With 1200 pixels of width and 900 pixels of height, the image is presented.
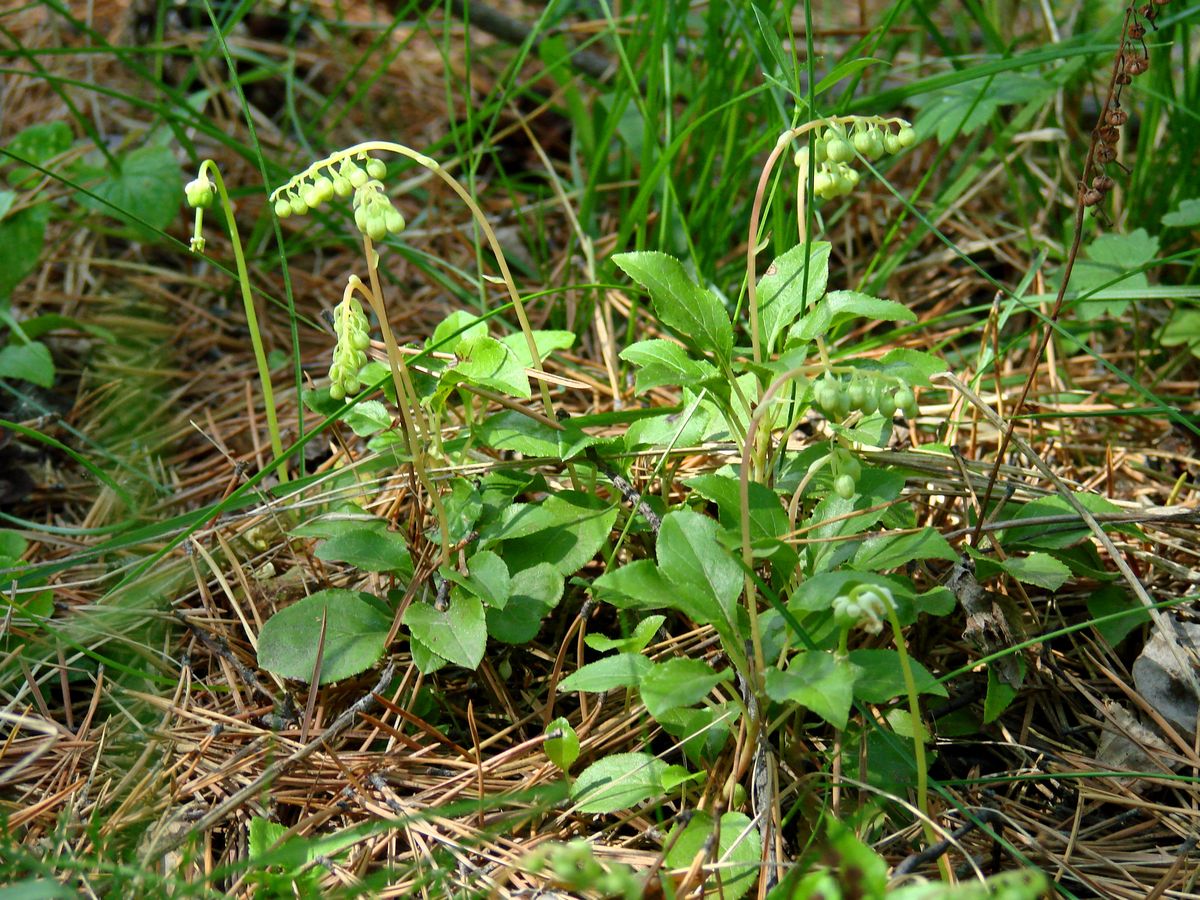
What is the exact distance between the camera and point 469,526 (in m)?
1.87

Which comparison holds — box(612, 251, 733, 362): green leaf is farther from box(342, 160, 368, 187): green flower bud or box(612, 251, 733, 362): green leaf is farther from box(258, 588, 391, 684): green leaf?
box(258, 588, 391, 684): green leaf

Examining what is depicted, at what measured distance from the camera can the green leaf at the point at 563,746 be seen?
5.41 feet

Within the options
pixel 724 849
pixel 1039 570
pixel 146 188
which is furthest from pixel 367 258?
pixel 146 188

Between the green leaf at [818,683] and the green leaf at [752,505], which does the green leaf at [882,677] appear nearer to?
the green leaf at [818,683]

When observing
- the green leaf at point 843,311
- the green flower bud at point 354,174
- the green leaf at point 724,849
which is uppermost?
the green flower bud at point 354,174

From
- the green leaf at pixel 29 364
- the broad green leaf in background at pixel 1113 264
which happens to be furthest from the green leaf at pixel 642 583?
the green leaf at pixel 29 364

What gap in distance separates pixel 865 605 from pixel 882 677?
0.67 feet

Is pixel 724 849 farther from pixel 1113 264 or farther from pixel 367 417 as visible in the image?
pixel 1113 264

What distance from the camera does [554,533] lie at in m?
1.84

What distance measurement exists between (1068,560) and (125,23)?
337 cm

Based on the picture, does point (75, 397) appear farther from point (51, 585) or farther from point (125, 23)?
point (125, 23)

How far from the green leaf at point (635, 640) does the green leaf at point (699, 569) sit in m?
0.17

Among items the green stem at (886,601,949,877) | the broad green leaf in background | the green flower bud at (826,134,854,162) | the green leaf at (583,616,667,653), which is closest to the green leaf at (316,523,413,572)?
the green leaf at (583,616,667,653)

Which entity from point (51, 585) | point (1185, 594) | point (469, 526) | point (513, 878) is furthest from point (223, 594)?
point (1185, 594)
